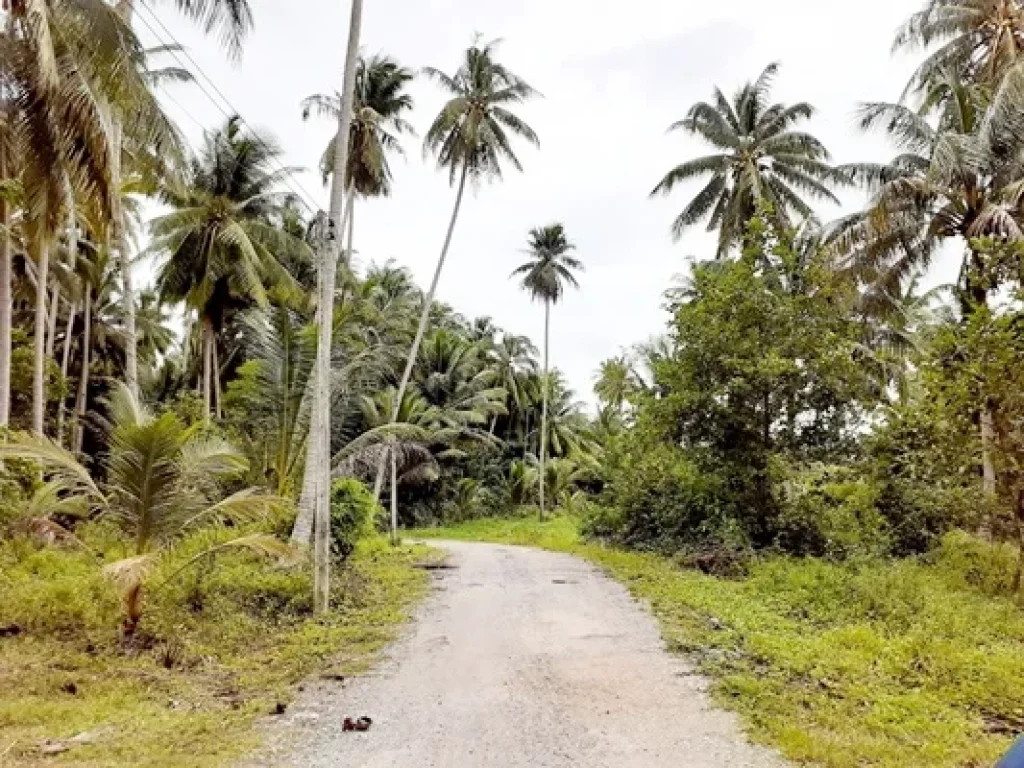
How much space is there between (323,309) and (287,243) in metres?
14.5

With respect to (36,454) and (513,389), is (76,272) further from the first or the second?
(513,389)

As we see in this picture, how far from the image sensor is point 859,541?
12273mm

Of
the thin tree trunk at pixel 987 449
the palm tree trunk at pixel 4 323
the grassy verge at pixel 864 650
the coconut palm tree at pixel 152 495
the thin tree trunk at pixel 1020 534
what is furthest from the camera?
the palm tree trunk at pixel 4 323

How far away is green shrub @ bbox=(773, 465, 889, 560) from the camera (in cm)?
1237

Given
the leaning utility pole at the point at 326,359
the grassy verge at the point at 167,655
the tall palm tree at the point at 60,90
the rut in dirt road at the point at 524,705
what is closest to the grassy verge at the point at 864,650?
the rut in dirt road at the point at 524,705

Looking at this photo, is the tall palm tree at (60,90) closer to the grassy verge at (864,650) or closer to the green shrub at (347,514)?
the green shrub at (347,514)

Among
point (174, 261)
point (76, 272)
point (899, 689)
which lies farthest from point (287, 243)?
point (899, 689)

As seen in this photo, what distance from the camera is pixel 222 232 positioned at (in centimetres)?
2038

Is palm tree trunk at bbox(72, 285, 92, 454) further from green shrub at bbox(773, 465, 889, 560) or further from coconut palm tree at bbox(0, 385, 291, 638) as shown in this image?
green shrub at bbox(773, 465, 889, 560)

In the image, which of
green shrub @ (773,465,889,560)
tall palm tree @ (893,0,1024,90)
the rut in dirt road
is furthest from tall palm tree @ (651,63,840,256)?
the rut in dirt road

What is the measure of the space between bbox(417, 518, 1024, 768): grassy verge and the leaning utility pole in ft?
13.4

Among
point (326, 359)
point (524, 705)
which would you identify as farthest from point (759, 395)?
point (524, 705)

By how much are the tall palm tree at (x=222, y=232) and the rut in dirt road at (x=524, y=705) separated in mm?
14442

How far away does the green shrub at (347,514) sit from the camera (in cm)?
1167
